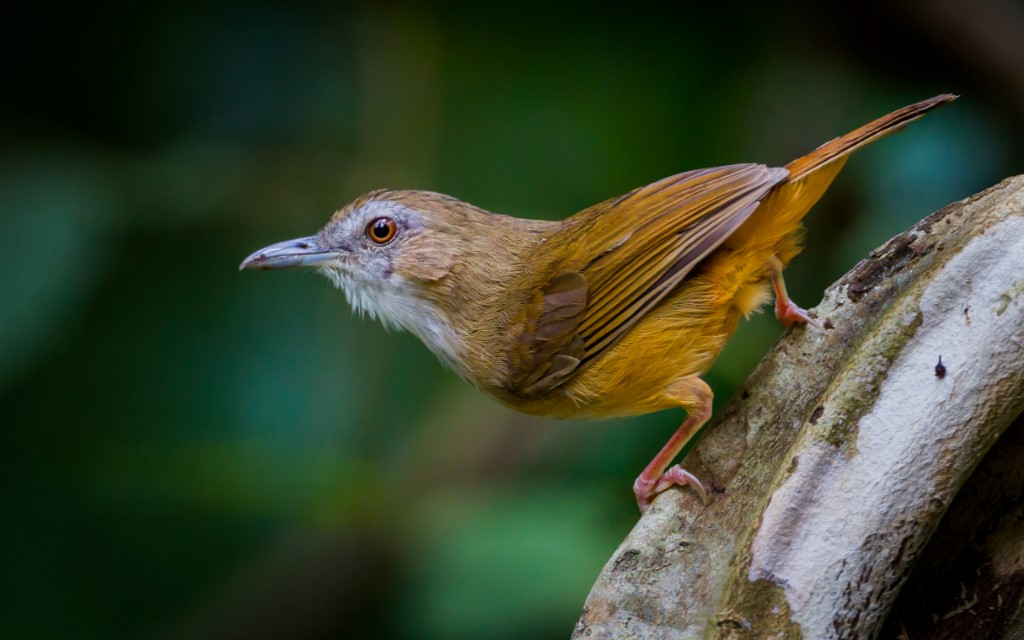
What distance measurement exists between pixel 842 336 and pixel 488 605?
172 centimetres

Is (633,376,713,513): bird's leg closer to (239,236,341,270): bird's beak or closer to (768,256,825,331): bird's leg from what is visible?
(768,256,825,331): bird's leg

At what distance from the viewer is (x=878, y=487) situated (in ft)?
6.93

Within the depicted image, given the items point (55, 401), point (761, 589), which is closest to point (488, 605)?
point (761, 589)

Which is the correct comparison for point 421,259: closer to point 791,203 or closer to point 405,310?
point 405,310

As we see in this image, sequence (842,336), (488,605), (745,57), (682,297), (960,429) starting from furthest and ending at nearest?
(745,57), (488,605), (682,297), (842,336), (960,429)

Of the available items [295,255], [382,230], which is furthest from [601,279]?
[295,255]

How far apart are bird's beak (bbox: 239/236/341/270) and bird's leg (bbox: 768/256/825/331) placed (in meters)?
1.43

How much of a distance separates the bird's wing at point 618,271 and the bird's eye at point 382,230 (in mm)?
548

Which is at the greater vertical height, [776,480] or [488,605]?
[776,480]

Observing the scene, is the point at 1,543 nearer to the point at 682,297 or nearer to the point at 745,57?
the point at 682,297

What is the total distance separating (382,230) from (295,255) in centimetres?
31

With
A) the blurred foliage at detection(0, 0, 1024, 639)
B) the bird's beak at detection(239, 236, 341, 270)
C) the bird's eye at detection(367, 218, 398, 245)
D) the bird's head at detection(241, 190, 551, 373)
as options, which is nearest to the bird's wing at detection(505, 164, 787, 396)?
the bird's head at detection(241, 190, 551, 373)

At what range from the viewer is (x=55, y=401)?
472 cm

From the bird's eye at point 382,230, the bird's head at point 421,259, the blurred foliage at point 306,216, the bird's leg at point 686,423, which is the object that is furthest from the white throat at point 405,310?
the blurred foliage at point 306,216
